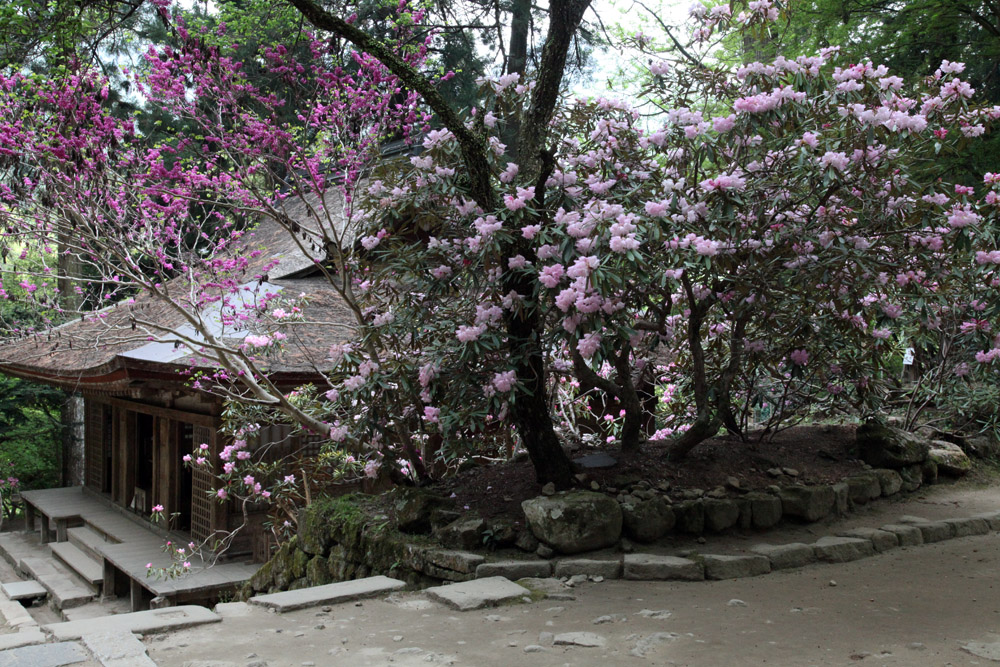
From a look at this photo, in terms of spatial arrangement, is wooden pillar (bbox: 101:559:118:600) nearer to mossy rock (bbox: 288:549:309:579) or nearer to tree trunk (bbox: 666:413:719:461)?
mossy rock (bbox: 288:549:309:579)

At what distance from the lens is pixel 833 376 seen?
6668 millimetres

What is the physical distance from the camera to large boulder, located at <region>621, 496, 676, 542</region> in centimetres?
500

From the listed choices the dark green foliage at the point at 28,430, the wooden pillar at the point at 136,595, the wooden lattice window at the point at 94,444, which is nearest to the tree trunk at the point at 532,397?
the wooden pillar at the point at 136,595

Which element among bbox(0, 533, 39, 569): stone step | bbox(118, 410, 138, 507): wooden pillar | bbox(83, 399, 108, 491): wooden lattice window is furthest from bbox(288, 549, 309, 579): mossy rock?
bbox(83, 399, 108, 491): wooden lattice window

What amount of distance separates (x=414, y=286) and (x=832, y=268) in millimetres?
2645

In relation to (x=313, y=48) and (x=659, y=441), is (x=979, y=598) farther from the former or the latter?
(x=313, y=48)

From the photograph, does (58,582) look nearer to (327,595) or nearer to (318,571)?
(318,571)

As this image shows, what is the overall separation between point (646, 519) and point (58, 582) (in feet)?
27.7

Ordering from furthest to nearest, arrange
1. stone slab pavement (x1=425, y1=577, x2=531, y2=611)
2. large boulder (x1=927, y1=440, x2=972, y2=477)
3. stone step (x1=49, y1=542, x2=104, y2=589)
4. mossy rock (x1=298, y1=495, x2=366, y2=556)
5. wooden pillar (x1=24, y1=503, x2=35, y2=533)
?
1. wooden pillar (x1=24, y1=503, x2=35, y2=533)
2. stone step (x1=49, y1=542, x2=104, y2=589)
3. large boulder (x1=927, y1=440, x2=972, y2=477)
4. mossy rock (x1=298, y1=495, x2=366, y2=556)
5. stone slab pavement (x1=425, y1=577, x2=531, y2=611)

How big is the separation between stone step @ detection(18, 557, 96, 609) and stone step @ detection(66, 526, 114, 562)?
0.33 metres

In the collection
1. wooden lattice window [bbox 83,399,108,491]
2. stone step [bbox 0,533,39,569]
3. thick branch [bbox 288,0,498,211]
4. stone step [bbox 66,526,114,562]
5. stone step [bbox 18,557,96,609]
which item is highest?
thick branch [bbox 288,0,498,211]

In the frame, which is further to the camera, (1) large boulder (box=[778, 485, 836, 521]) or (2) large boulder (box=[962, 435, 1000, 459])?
(2) large boulder (box=[962, 435, 1000, 459])

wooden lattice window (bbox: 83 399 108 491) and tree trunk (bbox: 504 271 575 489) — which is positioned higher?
tree trunk (bbox: 504 271 575 489)

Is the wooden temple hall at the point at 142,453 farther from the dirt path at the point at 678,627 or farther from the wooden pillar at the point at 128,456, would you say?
the dirt path at the point at 678,627
